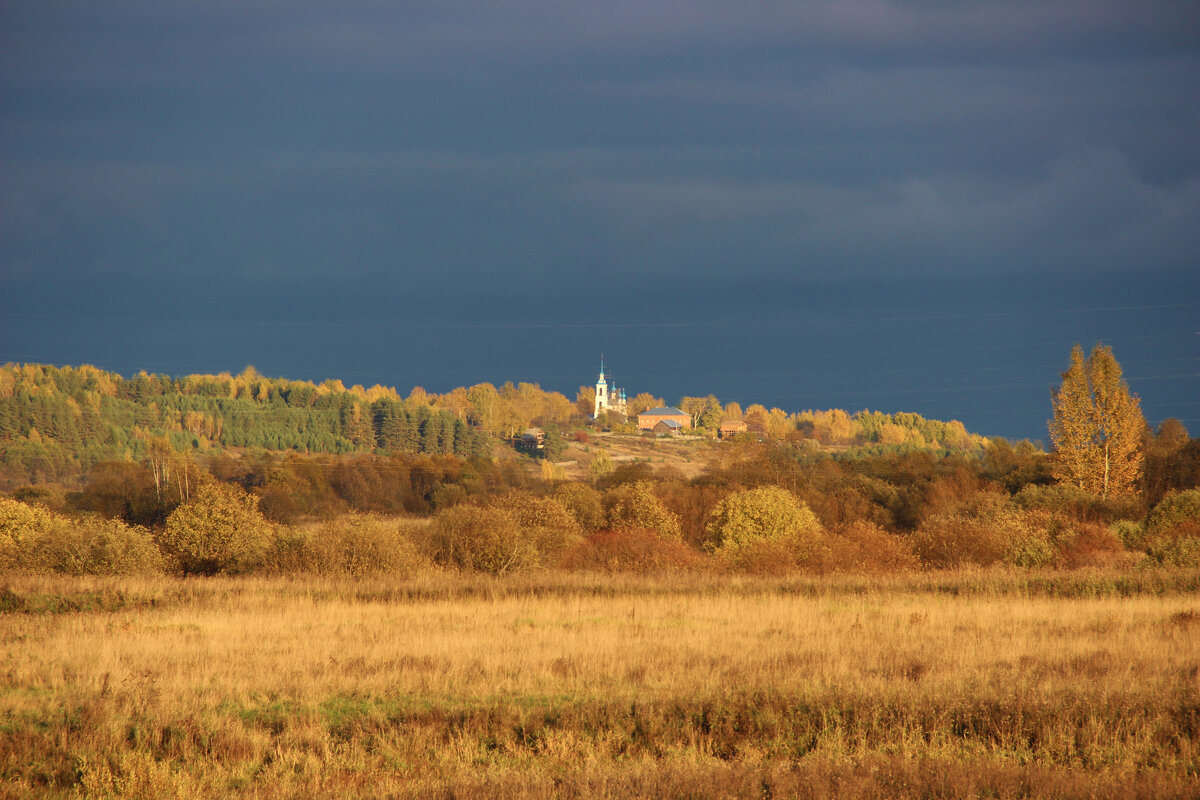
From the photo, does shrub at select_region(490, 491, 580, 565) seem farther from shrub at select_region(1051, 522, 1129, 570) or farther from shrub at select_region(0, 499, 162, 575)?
shrub at select_region(1051, 522, 1129, 570)

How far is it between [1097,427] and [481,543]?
2020 inches

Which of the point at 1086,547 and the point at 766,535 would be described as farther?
the point at 766,535

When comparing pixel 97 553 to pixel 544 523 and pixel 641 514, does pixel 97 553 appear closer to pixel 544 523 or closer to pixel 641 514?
pixel 544 523

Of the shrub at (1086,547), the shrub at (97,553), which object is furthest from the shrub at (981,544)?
the shrub at (97,553)

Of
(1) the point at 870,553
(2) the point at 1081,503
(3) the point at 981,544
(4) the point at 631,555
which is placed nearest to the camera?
(1) the point at 870,553

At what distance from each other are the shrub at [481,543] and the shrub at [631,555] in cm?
185

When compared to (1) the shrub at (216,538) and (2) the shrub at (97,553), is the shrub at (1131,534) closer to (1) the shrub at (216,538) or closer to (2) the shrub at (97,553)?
(1) the shrub at (216,538)

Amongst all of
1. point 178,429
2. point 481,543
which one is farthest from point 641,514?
point 178,429

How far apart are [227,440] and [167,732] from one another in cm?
17534

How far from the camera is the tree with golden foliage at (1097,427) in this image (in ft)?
238

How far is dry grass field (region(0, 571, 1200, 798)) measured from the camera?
37.4 feet

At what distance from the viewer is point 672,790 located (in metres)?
10.5

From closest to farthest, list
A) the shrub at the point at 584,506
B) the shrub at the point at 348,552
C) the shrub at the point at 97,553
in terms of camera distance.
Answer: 1. the shrub at the point at 97,553
2. the shrub at the point at 348,552
3. the shrub at the point at 584,506

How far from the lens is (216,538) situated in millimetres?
38312
